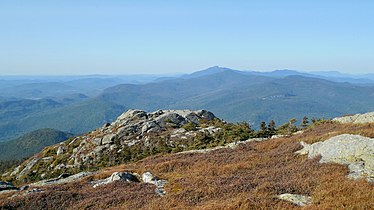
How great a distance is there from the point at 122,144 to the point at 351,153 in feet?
179

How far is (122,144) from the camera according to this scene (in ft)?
223

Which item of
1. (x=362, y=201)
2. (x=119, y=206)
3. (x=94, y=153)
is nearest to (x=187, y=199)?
(x=119, y=206)

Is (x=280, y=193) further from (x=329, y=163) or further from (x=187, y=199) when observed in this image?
(x=329, y=163)

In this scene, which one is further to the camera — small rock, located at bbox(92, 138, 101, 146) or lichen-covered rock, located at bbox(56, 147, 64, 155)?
lichen-covered rock, located at bbox(56, 147, 64, 155)

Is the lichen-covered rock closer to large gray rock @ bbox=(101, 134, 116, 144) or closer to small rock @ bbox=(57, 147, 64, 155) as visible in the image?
small rock @ bbox=(57, 147, 64, 155)

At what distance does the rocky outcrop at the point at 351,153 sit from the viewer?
1621 cm

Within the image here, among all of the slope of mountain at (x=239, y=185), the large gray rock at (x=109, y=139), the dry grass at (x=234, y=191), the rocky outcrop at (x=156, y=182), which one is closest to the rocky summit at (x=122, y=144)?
the large gray rock at (x=109, y=139)

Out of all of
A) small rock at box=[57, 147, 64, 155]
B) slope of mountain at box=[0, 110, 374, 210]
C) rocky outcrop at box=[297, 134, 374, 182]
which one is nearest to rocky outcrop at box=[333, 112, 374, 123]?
slope of mountain at box=[0, 110, 374, 210]

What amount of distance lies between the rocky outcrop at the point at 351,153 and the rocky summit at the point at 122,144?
34.7 meters

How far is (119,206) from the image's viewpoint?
14828 millimetres

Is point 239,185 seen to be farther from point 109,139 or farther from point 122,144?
point 109,139

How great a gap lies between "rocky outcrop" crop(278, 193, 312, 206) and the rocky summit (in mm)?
40754

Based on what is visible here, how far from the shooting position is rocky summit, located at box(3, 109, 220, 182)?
195ft

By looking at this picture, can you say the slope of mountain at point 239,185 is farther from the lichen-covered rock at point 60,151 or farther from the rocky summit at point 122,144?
the lichen-covered rock at point 60,151
